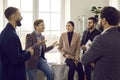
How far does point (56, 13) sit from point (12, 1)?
1014mm

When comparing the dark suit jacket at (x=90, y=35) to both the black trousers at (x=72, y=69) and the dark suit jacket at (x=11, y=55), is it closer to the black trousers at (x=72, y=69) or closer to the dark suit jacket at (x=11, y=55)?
the black trousers at (x=72, y=69)

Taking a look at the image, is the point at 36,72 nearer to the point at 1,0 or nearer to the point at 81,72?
the point at 81,72

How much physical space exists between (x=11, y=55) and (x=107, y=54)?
993 millimetres

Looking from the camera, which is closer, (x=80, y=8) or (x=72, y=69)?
(x=72, y=69)

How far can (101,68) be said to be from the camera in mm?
2127

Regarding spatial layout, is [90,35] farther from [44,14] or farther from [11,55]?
[11,55]

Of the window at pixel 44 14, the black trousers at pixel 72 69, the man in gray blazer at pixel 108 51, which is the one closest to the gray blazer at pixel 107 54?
the man in gray blazer at pixel 108 51

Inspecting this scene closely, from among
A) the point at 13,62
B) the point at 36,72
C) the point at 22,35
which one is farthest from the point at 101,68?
the point at 22,35

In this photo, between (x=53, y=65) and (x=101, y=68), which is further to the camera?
(x=53, y=65)

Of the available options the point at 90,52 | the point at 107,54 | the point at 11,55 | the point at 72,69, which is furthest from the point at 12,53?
the point at 72,69

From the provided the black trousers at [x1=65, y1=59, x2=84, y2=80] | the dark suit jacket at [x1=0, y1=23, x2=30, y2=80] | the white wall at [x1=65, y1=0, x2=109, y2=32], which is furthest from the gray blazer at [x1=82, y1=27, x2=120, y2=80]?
the white wall at [x1=65, y1=0, x2=109, y2=32]

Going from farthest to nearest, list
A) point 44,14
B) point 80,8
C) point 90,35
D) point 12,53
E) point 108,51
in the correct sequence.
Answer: point 44,14 → point 80,8 → point 90,35 → point 12,53 → point 108,51

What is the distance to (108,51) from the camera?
6.89 feet

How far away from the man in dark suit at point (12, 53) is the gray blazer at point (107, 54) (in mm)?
803
